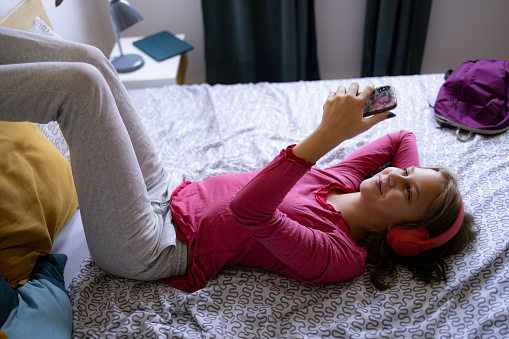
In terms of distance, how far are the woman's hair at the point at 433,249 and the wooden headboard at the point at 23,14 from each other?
1540 mm

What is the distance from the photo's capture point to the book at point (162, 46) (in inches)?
96.3

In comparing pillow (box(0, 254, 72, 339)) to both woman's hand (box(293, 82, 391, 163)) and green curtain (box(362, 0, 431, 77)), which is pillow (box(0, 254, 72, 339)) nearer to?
woman's hand (box(293, 82, 391, 163))

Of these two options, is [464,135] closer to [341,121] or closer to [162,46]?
[341,121]

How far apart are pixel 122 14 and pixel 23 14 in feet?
1.66

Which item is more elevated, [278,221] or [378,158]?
[278,221]

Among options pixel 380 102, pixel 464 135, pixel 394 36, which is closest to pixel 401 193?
pixel 380 102

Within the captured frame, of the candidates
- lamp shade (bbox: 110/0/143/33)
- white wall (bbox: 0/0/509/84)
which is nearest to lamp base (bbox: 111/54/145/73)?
lamp shade (bbox: 110/0/143/33)

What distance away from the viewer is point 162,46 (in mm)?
2521

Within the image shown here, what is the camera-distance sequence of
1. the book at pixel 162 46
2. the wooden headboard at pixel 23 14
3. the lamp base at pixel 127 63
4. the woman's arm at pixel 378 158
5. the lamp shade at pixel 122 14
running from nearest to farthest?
the woman's arm at pixel 378 158 < the wooden headboard at pixel 23 14 < the lamp shade at pixel 122 14 < the lamp base at pixel 127 63 < the book at pixel 162 46

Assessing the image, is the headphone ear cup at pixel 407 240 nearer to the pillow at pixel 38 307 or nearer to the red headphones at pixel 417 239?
the red headphones at pixel 417 239

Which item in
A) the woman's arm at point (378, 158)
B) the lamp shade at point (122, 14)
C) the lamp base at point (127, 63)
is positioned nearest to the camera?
the woman's arm at point (378, 158)

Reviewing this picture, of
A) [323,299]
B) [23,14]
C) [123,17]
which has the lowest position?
[323,299]

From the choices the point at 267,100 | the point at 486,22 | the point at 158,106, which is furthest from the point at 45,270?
the point at 486,22

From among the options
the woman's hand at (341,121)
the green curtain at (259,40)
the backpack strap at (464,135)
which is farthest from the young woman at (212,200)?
the green curtain at (259,40)
